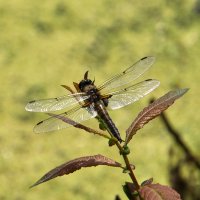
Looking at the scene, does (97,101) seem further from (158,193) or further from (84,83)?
(158,193)

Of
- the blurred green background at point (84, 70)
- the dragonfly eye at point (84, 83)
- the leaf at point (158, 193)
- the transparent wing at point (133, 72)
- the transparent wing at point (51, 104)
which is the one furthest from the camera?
the blurred green background at point (84, 70)

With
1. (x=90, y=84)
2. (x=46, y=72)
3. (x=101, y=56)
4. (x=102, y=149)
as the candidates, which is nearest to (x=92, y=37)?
(x=101, y=56)

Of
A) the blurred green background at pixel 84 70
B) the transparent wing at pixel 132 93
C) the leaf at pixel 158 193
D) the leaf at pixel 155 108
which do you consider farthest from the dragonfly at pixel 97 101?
the blurred green background at pixel 84 70

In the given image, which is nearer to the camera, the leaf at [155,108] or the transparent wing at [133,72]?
the leaf at [155,108]

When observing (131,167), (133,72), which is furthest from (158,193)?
(133,72)

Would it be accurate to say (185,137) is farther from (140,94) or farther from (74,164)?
(74,164)

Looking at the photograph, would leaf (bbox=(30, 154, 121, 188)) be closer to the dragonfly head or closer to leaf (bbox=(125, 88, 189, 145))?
leaf (bbox=(125, 88, 189, 145))

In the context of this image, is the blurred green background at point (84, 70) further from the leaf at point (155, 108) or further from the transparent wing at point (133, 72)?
the leaf at point (155, 108)

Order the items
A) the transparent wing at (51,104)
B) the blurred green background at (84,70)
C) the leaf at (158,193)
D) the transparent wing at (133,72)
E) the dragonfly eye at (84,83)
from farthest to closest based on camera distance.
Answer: the blurred green background at (84,70) → the transparent wing at (133,72) → the transparent wing at (51,104) → the dragonfly eye at (84,83) → the leaf at (158,193)
